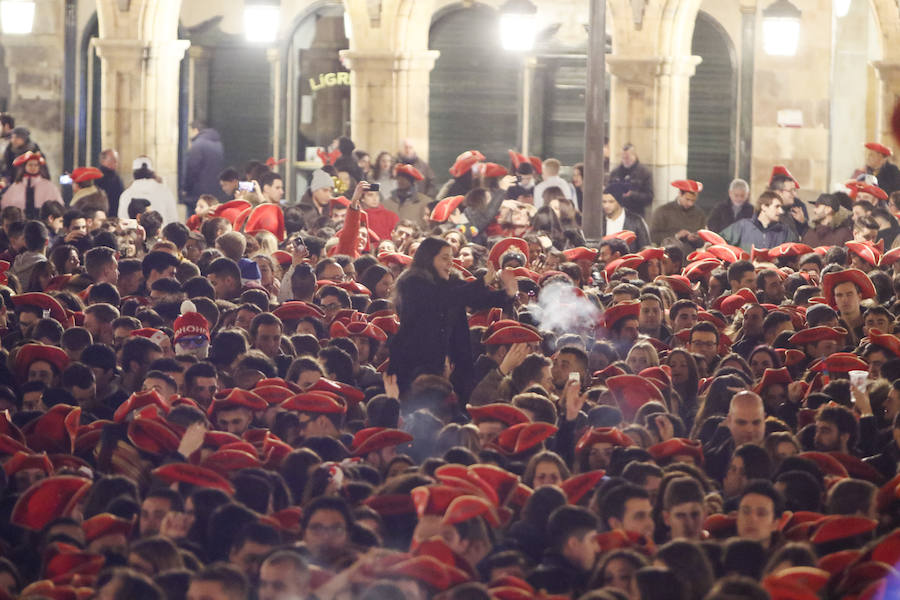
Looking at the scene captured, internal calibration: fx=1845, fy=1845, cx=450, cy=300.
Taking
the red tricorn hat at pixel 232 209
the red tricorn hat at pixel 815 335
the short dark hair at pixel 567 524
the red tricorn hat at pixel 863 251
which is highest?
the red tricorn hat at pixel 232 209

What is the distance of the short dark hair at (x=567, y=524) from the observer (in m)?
7.56

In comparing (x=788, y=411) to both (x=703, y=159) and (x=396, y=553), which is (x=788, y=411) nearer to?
(x=396, y=553)

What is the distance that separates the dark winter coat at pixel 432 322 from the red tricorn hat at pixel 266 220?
5549mm

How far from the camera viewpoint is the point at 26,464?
28.0ft

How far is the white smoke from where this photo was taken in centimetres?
1230

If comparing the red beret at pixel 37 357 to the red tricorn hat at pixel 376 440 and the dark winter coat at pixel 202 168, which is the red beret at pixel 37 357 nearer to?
the red tricorn hat at pixel 376 440

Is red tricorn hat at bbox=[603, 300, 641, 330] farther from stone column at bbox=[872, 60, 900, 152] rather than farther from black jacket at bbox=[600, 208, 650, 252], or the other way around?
stone column at bbox=[872, 60, 900, 152]

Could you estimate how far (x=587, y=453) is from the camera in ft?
30.3

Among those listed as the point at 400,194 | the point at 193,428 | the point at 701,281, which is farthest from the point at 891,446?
the point at 400,194

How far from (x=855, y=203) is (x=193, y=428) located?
9.38 m

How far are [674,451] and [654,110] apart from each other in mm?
11515

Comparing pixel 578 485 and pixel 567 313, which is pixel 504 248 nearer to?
pixel 567 313

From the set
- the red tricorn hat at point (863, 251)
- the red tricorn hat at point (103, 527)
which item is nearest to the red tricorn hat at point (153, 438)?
the red tricorn hat at point (103, 527)

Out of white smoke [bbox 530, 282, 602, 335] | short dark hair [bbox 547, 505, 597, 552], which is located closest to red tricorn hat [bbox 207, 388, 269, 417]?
short dark hair [bbox 547, 505, 597, 552]
